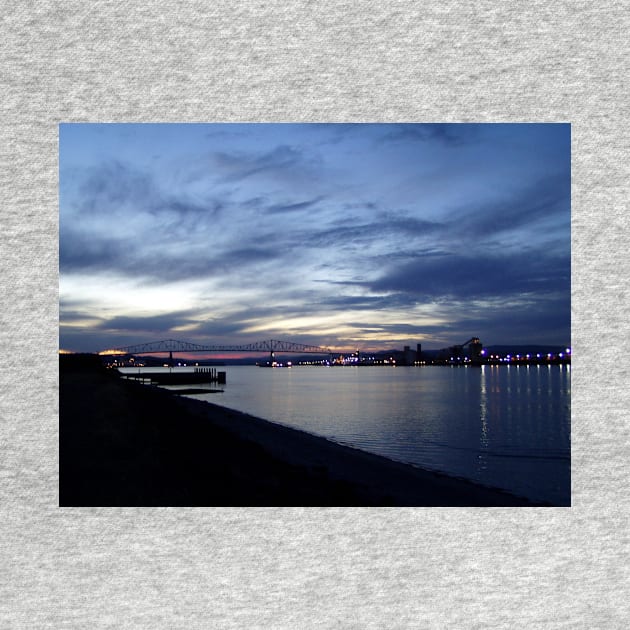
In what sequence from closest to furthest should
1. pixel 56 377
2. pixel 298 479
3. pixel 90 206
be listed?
pixel 56 377 < pixel 298 479 < pixel 90 206

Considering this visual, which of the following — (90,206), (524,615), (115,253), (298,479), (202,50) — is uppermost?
(202,50)

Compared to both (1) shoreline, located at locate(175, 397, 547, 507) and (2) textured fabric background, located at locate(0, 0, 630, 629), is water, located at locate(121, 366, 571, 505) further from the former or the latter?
(2) textured fabric background, located at locate(0, 0, 630, 629)

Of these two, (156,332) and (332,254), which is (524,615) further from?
(156,332)

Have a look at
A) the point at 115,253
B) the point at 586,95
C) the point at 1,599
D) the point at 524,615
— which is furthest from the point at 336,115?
the point at 1,599

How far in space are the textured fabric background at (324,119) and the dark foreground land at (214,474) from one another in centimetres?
27

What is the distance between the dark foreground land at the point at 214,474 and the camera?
299 cm

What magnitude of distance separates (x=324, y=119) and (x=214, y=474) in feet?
7.74

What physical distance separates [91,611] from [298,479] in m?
1.56

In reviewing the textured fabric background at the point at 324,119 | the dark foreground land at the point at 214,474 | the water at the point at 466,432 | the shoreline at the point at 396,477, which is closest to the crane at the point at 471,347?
the water at the point at 466,432

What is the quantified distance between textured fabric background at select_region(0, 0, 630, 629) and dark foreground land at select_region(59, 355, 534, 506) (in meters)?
0.27

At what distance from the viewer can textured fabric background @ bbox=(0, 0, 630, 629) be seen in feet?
8.64

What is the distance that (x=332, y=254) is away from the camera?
520cm

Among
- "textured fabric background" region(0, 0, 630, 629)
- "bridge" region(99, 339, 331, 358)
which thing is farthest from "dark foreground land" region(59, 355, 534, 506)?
"bridge" region(99, 339, 331, 358)

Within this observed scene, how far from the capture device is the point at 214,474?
3.53 meters
